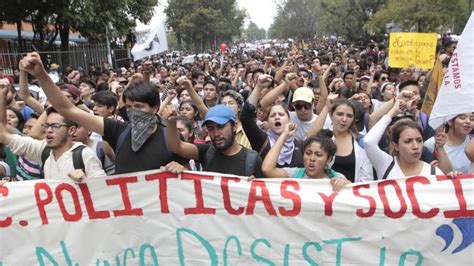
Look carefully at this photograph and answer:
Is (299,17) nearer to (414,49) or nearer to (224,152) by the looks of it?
(414,49)

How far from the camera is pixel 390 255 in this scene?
301 cm

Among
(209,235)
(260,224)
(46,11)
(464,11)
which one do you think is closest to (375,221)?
(260,224)

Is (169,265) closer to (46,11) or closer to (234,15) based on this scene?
(46,11)

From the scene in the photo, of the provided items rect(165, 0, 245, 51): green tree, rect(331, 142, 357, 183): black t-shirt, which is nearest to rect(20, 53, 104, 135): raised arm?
rect(331, 142, 357, 183): black t-shirt

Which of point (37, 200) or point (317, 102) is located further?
point (317, 102)

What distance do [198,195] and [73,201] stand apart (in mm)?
809

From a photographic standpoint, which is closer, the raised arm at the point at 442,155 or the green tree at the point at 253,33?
the raised arm at the point at 442,155

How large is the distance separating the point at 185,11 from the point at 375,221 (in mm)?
52031

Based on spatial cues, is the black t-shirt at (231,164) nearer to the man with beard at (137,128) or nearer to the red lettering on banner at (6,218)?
the man with beard at (137,128)

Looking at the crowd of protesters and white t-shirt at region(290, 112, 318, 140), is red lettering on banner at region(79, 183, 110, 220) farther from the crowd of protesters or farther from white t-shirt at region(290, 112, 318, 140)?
white t-shirt at region(290, 112, 318, 140)

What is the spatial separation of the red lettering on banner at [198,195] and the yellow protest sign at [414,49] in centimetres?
635

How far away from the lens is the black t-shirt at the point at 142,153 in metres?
3.13

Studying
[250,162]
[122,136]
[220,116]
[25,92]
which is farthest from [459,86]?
[25,92]

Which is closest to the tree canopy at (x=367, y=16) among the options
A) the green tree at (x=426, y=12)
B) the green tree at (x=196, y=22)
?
the green tree at (x=426, y=12)
